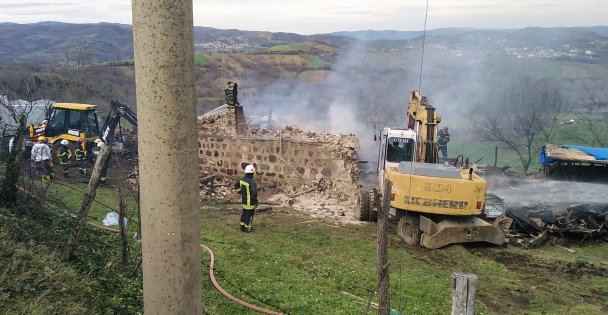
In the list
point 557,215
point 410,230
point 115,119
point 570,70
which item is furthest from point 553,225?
point 570,70

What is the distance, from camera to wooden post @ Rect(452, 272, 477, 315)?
150 inches

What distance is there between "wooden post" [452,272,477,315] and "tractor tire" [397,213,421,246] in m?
7.51

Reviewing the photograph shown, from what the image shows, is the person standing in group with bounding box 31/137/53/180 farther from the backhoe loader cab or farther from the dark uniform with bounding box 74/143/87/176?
the backhoe loader cab

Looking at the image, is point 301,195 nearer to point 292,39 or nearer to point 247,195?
point 247,195

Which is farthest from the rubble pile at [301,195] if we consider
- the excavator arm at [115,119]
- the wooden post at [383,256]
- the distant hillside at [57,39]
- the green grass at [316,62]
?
the distant hillside at [57,39]

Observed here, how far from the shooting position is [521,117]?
28.9 metres

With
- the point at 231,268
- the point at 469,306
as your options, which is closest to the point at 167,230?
the point at 469,306

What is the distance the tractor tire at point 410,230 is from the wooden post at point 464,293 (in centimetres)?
751

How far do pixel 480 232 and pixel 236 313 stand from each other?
6.76 m

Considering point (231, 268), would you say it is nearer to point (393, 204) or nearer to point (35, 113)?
point (393, 204)

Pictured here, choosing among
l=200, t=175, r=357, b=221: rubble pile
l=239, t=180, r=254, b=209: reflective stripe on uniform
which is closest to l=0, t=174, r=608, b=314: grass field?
l=239, t=180, r=254, b=209: reflective stripe on uniform

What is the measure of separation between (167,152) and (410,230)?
9507 mm

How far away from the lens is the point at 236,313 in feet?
21.8

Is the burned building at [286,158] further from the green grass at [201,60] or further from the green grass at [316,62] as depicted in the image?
the green grass at [201,60]
